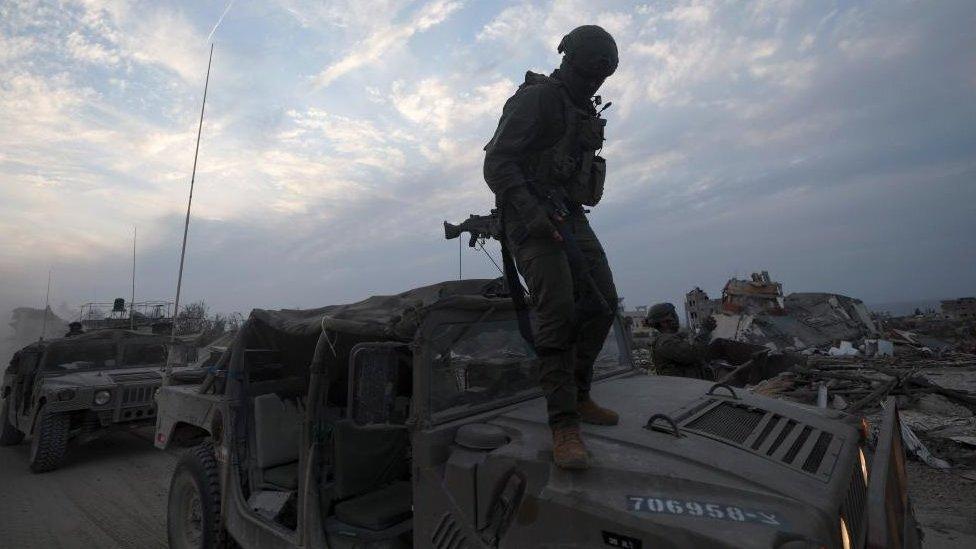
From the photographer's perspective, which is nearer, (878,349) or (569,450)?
(569,450)

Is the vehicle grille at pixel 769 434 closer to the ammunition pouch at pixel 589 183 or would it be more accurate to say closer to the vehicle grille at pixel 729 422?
the vehicle grille at pixel 729 422

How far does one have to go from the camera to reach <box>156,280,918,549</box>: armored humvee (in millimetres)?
1599

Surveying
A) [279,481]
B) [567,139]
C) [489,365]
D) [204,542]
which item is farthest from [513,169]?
[204,542]

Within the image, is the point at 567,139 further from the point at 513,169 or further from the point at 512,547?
the point at 512,547

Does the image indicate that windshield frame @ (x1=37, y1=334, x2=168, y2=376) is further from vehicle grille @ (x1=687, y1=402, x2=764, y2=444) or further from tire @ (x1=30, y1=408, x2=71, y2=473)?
vehicle grille @ (x1=687, y1=402, x2=764, y2=444)

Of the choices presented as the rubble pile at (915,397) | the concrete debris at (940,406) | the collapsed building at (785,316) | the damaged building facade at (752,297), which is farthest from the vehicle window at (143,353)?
Answer: the damaged building facade at (752,297)

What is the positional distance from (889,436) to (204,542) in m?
3.86

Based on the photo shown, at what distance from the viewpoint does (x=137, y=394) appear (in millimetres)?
6906

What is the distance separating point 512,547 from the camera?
178 cm

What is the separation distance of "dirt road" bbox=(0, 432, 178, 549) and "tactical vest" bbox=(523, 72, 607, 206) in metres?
4.23

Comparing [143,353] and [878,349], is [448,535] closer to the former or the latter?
[143,353]

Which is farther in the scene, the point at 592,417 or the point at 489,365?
the point at 489,365

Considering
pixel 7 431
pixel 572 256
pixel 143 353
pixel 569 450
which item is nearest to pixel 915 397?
pixel 572 256

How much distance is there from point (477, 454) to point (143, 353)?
27.2 feet
